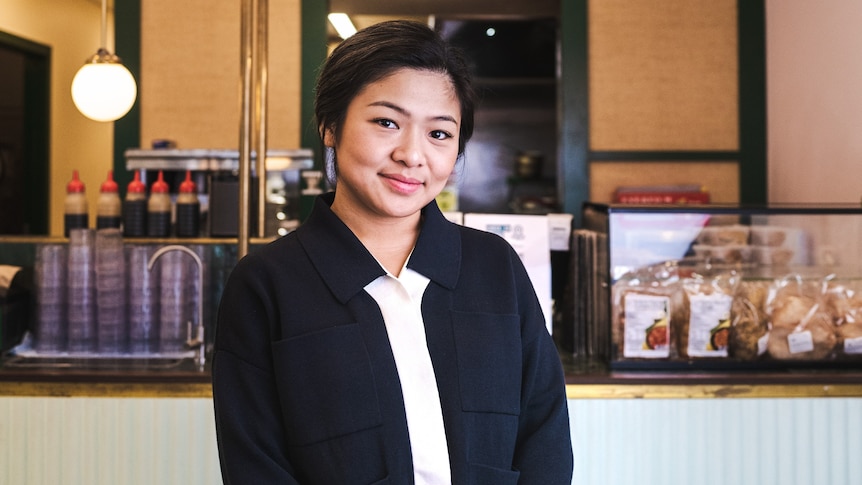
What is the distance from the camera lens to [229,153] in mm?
3762

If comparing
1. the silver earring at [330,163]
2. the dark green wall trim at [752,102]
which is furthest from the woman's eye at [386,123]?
the dark green wall trim at [752,102]

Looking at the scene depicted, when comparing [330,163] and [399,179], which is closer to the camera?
[399,179]

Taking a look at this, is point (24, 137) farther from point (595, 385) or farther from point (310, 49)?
point (595, 385)

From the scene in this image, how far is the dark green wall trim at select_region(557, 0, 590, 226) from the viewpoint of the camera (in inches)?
167

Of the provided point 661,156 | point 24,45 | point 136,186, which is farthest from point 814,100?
point 24,45

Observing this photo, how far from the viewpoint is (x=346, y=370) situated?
1.23 m

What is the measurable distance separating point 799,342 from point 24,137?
5.59 metres

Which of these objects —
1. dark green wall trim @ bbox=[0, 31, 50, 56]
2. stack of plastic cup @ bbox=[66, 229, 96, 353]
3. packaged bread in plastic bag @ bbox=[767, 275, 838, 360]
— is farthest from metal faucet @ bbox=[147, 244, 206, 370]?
dark green wall trim @ bbox=[0, 31, 50, 56]

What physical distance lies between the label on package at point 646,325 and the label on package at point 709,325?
7 centimetres

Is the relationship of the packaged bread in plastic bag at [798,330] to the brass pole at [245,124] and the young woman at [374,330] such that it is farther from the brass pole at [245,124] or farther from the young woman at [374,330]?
the brass pole at [245,124]

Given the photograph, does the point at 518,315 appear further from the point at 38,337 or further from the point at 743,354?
the point at 38,337

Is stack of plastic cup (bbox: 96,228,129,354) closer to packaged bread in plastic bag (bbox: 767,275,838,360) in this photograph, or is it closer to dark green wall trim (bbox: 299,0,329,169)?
dark green wall trim (bbox: 299,0,329,169)

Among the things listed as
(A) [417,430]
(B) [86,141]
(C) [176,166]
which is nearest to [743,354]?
(A) [417,430]

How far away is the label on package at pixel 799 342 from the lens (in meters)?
2.47
